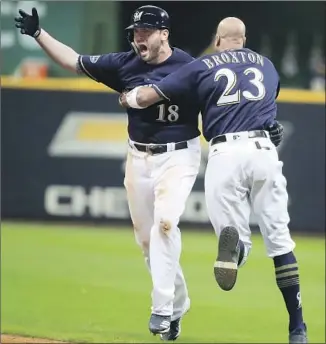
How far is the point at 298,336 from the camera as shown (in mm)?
5680

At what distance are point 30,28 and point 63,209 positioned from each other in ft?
22.7

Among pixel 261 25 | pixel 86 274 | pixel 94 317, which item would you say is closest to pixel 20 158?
pixel 86 274

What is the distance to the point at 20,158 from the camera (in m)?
12.9

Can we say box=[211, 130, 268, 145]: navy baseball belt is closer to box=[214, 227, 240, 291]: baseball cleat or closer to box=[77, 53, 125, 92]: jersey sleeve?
box=[214, 227, 240, 291]: baseball cleat

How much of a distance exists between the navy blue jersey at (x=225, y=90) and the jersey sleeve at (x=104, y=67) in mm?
535

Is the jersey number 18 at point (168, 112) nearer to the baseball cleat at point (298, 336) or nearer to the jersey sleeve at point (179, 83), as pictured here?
the jersey sleeve at point (179, 83)

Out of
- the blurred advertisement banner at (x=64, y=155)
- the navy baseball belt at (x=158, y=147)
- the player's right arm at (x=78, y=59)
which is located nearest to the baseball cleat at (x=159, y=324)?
the navy baseball belt at (x=158, y=147)

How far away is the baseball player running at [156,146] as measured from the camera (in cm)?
598

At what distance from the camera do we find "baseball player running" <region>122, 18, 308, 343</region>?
573cm

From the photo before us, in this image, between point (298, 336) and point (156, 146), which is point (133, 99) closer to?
point (156, 146)

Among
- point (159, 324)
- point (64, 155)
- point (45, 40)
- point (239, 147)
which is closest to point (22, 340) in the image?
point (159, 324)

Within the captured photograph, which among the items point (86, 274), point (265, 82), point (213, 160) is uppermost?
point (265, 82)

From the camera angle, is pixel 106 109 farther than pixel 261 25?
No

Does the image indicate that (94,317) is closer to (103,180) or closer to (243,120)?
(243,120)
